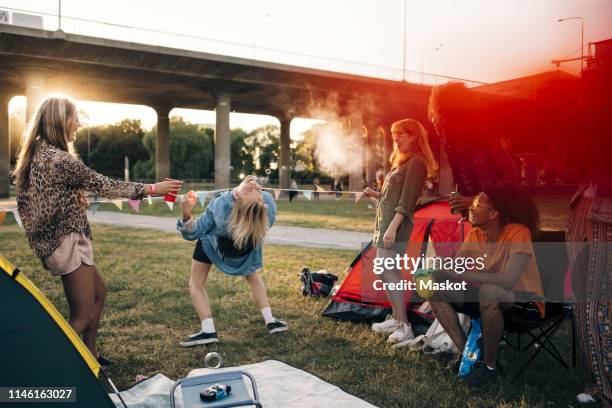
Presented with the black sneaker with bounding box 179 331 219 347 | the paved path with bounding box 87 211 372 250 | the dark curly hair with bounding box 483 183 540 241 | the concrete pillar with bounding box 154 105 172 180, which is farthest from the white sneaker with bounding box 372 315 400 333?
the concrete pillar with bounding box 154 105 172 180

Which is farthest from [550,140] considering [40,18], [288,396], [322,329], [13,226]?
[40,18]

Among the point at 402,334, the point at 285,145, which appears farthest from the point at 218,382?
the point at 285,145

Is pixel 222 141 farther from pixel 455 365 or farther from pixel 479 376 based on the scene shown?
pixel 479 376

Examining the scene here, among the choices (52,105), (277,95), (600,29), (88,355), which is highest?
(277,95)

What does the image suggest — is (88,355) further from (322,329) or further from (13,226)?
(13,226)

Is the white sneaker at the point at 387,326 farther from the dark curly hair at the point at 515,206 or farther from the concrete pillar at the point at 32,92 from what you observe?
the concrete pillar at the point at 32,92

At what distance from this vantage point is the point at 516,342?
5121mm

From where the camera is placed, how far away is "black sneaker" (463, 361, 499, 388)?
399 centimetres

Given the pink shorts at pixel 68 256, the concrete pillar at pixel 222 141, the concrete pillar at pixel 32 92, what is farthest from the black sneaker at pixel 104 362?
the concrete pillar at pixel 222 141

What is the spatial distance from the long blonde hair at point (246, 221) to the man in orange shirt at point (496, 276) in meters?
1.80

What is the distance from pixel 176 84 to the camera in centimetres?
3259

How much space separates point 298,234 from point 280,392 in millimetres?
10163

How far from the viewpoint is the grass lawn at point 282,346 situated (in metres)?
3.93

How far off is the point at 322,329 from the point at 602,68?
350cm
